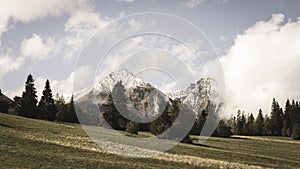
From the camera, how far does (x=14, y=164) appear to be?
34.0 meters

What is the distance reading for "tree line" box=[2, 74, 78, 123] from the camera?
4200 inches

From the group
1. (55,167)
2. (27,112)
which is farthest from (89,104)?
(55,167)

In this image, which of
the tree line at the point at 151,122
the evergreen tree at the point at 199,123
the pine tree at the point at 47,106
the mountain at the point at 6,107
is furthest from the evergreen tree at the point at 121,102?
the mountain at the point at 6,107

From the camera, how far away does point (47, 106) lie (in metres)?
117

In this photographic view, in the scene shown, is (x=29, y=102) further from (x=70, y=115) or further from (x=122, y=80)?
(x=122, y=80)

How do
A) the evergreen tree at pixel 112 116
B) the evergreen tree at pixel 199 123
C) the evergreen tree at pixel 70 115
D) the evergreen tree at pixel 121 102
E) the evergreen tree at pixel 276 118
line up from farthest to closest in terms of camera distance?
the evergreen tree at pixel 276 118
the evergreen tree at pixel 199 123
the evergreen tree at pixel 70 115
the evergreen tree at pixel 112 116
the evergreen tree at pixel 121 102

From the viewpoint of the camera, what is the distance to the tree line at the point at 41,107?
10669 cm

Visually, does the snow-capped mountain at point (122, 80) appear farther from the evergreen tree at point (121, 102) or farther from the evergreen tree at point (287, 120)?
the evergreen tree at point (287, 120)

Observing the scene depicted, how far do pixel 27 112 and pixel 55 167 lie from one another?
2935 inches

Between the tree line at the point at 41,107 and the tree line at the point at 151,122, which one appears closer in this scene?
the tree line at the point at 151,122

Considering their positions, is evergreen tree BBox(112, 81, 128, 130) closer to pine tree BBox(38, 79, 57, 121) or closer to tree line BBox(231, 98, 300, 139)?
pine tree BBox(38, 79, 57, 121)

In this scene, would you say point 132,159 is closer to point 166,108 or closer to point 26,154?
point 26,154

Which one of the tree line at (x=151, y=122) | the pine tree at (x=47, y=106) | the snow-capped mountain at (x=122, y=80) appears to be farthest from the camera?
the pine tree at (x=47, y=106)

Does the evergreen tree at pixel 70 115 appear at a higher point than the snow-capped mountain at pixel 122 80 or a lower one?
lower
